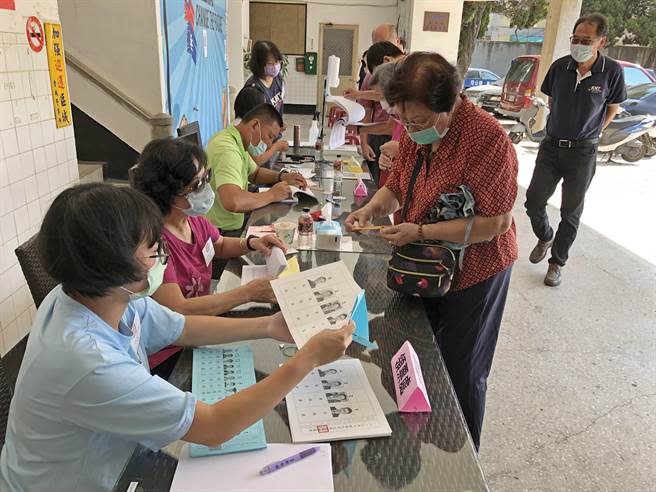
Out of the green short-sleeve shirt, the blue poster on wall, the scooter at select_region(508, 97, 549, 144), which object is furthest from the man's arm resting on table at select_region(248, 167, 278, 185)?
the scooter at select_region(508, 97, 549, 144)

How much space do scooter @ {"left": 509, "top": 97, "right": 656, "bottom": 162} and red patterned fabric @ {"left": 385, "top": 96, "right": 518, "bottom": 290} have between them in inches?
231

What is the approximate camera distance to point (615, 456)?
197cm

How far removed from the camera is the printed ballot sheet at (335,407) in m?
1.00

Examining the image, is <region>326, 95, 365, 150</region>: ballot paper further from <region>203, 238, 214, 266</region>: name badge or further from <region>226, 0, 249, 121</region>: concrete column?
<region>226, 0, 249, 121</region>: concrete column

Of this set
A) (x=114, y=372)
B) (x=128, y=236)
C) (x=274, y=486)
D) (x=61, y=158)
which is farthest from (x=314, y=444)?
(x=61, y=158)

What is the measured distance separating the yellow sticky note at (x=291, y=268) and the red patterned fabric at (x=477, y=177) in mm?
424

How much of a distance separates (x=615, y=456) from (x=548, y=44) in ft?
23.9

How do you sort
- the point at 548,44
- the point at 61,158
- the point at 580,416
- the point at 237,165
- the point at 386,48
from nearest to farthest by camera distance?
1. the point at 580,416
2. the point at 237,165
3. the point at 61,158
4. the point at 386,48
5. the point at 548,44

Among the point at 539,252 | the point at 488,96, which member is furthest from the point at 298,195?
the point at 488,96

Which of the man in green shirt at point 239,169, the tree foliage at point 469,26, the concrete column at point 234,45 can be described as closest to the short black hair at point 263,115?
the man in green shirt at point 239,169

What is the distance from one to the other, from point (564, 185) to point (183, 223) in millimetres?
2770

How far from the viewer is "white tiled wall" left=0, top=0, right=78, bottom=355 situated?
2186mm

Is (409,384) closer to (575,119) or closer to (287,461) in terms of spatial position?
(287,461)

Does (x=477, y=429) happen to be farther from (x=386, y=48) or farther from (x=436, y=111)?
(x=386, y=48)
